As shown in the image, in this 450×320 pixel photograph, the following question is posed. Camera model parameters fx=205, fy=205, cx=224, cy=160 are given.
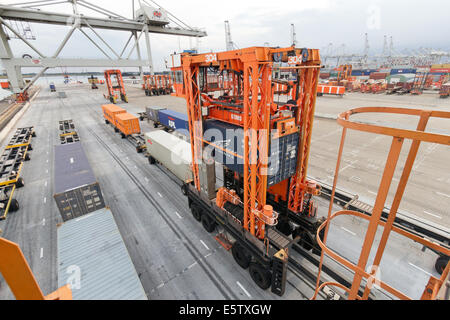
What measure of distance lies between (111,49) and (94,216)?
64.4m

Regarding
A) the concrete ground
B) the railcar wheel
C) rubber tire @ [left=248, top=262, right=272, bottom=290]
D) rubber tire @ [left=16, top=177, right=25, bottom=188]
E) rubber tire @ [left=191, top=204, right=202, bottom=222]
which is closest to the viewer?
rubber tire @ [left=248, top=262, right=272, bottom=290]

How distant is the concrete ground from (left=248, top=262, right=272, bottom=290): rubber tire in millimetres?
352

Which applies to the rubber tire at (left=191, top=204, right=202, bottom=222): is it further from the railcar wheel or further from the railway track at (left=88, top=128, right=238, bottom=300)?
the railcar wheel

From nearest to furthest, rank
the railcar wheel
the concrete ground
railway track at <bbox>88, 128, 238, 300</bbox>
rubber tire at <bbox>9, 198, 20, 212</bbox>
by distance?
railway track at <bbox>88, 128, 238, 300</bbox> < the concrete ground < the railcar wheel < rubber tire at <bbox>9, 198, 20, 212</bbox>

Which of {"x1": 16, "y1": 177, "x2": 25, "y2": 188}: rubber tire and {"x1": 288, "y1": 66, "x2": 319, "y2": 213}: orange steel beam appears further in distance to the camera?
{"x1": 16, "y1": 177, "x2": 25, "y2": 188}: rubber tire

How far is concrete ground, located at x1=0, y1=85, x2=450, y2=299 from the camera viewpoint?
9625 mm

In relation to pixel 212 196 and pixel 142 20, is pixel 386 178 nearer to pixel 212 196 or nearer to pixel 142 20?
pixel 212 196

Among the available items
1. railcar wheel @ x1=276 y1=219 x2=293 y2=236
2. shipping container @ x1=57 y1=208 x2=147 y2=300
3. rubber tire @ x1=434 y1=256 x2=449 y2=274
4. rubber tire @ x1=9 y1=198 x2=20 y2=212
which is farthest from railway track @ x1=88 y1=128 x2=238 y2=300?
rubber tire @ x1=434 y1=256 x2=449 y2=274

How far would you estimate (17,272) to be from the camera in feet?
7.77

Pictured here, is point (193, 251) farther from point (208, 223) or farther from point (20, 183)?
point (20, 183)

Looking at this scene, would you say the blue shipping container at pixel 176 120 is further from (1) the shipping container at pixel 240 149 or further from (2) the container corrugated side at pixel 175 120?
(1) the shipping container at pixel 240 149

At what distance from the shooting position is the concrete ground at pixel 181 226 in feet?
31.6

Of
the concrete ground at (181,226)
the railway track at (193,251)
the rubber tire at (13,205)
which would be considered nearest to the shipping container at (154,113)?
the concrete ground at (181,226)

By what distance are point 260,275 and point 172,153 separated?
1115 cm
